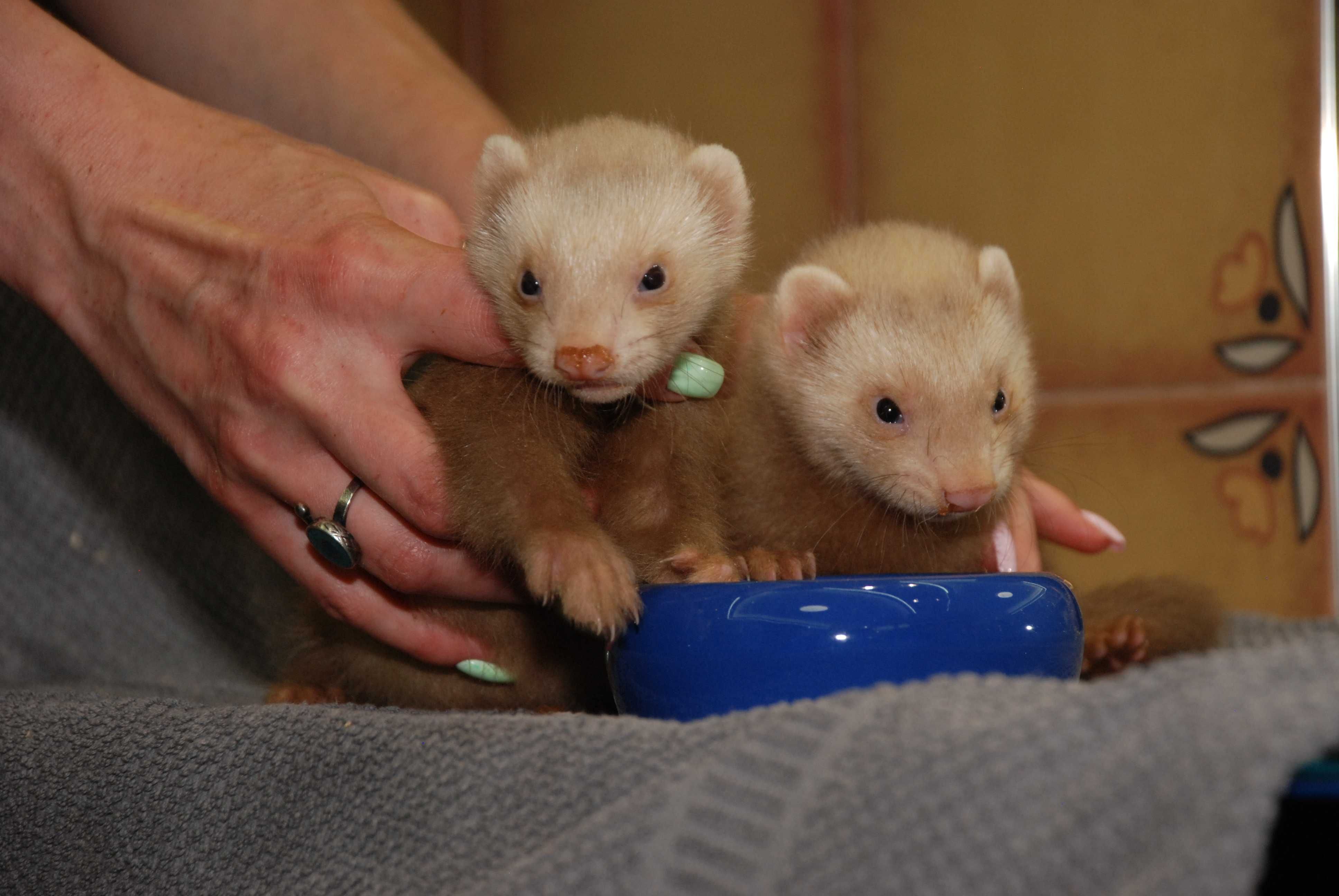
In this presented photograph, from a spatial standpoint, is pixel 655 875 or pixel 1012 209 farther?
pixel 1012 209

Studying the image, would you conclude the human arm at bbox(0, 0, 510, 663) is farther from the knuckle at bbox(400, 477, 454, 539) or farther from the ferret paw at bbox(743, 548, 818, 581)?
the ferret paw at bbox(743, 548, 818, 581)

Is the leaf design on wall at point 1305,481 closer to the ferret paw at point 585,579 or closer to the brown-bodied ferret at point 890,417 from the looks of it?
the brown-bodied ferret at point 890,417

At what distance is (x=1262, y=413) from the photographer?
2.44 meters

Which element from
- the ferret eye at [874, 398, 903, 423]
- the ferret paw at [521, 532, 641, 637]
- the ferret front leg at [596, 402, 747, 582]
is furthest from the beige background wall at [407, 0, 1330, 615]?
the ferret paw at [521, 532, 641, 637]

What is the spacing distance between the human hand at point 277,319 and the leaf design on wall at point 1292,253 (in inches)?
77.9

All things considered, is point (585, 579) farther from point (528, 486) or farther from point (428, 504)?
point (428, 504)

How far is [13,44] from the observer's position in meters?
1.28

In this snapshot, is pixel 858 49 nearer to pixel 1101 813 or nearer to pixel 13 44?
pixel 13 44

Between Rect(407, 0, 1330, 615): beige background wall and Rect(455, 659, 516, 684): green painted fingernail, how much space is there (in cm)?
131

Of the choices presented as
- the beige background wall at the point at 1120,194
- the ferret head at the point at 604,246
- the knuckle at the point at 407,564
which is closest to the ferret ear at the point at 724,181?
the ferret head at the point at 604,246

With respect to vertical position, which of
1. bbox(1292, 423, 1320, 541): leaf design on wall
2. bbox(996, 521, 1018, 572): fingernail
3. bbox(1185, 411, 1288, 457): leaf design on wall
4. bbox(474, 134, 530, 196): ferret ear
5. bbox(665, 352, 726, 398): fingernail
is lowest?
bbox(1292, 423, 1320, 541): leaf design on wall

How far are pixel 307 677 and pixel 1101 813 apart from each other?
1073 mm

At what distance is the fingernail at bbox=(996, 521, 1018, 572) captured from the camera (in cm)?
136

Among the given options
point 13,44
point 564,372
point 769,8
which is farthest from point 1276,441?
point 13,44
